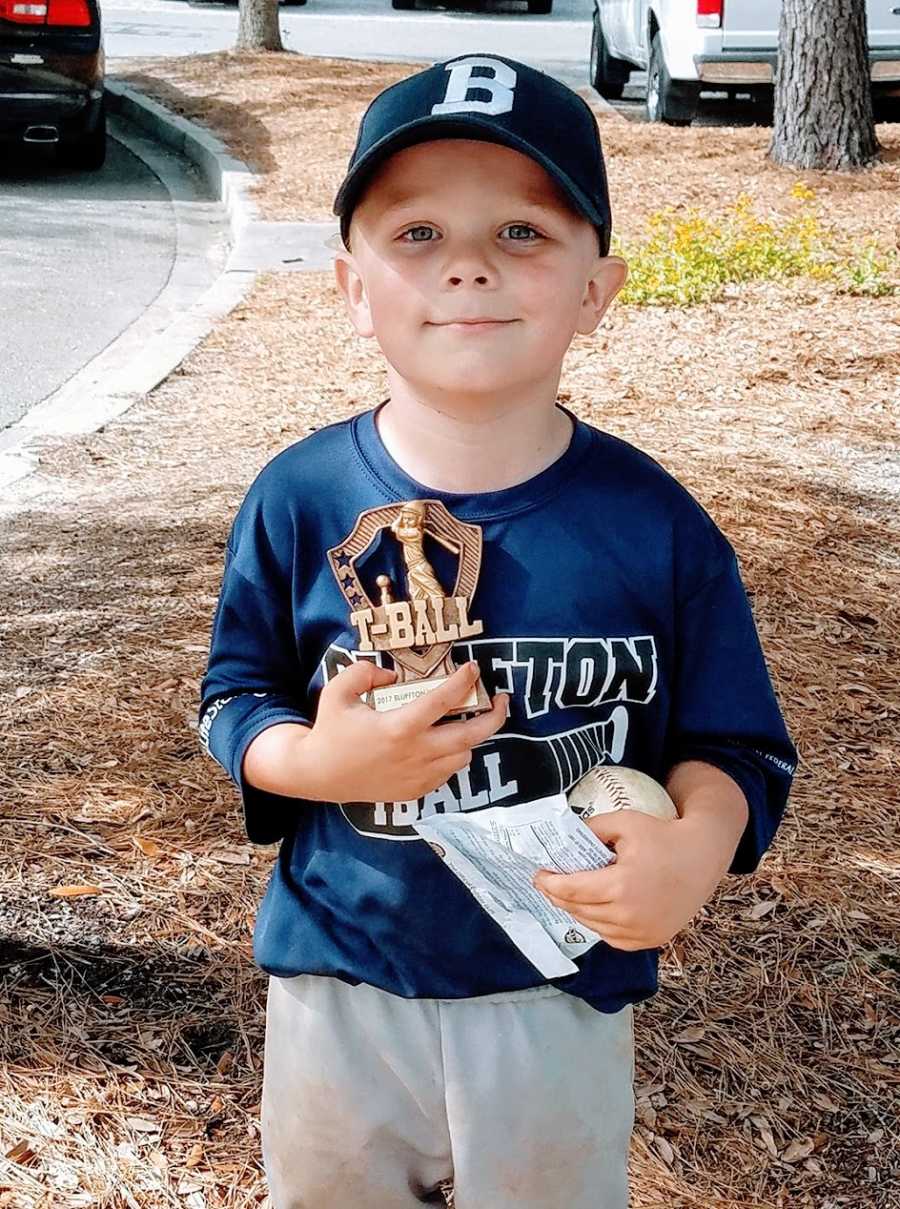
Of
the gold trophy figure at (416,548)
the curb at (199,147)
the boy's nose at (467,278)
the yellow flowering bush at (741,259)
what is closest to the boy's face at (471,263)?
the boy's nose at (467,278)

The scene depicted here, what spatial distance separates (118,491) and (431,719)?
404 cm

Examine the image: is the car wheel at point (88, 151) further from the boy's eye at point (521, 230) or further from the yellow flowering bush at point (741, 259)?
the boy's eye at point (521, 230)

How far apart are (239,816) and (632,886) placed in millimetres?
1966

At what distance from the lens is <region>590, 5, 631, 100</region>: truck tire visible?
15.0m

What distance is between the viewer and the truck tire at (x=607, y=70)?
15.0 metres

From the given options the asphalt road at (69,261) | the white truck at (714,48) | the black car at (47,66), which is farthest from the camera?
the white truck at (714,48)

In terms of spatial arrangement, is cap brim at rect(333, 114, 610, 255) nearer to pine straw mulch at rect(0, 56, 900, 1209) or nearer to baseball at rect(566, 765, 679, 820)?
baseball at rect(566, 765, 679, 820)

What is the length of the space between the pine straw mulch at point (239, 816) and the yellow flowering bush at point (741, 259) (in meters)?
0.64

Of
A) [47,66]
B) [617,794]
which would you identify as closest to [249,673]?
[617,794]

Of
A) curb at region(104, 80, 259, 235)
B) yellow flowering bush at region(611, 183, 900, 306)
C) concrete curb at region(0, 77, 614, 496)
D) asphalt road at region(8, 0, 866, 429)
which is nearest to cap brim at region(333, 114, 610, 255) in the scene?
concrete curb at region(0, 77, 614, 496)

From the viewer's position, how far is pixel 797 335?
22.8ft

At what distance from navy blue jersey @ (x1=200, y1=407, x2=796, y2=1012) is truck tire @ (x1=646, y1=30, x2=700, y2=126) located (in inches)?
433

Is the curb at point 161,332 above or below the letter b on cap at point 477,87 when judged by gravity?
below

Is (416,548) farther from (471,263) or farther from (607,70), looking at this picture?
(607,70)
